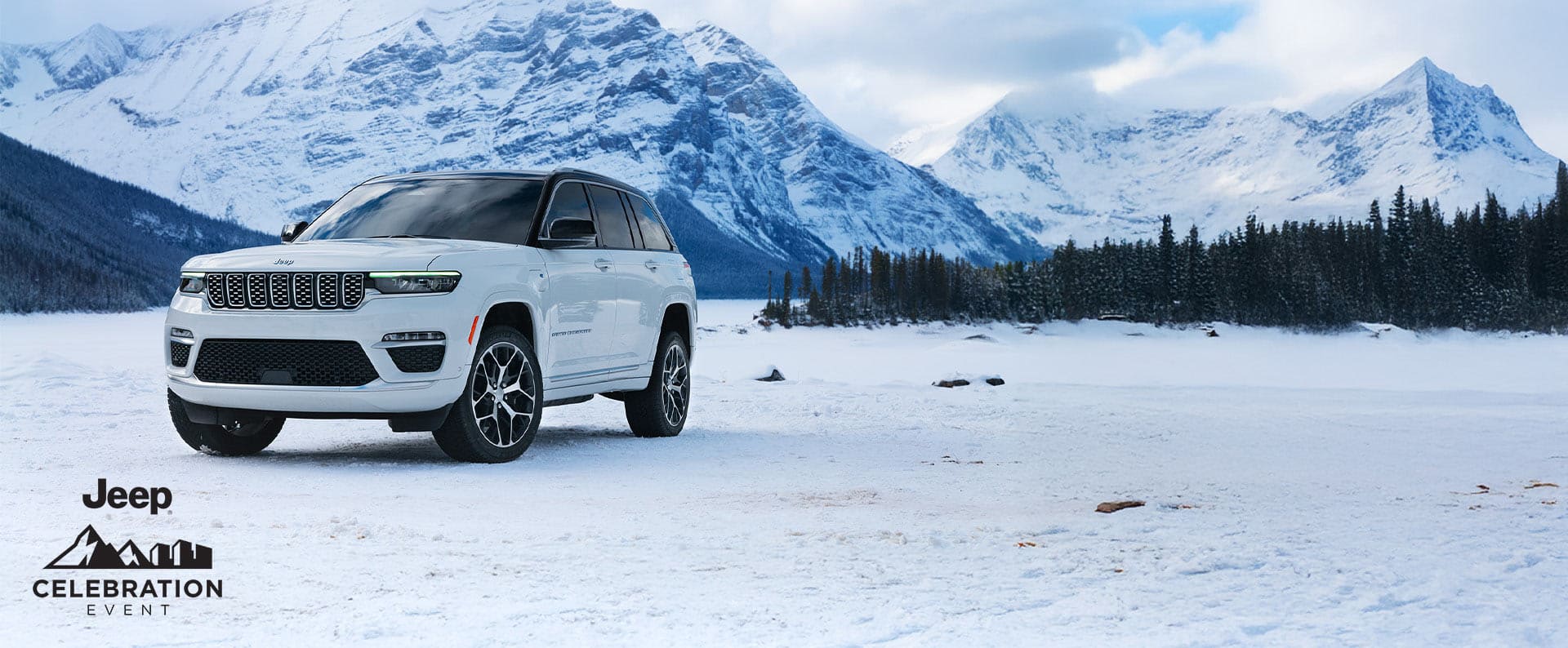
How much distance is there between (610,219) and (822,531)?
5.18m

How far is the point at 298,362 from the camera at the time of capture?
7.88 meters

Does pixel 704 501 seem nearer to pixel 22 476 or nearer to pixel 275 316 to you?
pixel 275 316

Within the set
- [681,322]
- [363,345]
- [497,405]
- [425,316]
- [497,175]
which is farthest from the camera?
[681,322]

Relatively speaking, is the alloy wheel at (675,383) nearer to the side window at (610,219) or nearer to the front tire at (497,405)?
the side window at (610,219)

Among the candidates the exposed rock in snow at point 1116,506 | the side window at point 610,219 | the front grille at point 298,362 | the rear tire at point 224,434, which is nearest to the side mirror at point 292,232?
the rear tire at point 224,434

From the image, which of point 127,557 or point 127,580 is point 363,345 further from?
point 127,580

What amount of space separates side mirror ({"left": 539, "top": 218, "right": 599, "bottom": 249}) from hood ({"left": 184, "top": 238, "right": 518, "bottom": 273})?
1.63 ft

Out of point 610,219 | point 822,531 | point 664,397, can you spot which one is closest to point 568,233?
point 610,219

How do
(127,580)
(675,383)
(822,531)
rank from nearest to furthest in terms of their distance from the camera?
1. (127,580)
2. (822,531)
3. (675,383)

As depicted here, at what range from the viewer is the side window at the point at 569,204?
378 inches

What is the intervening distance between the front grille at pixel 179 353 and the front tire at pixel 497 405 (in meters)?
1.70

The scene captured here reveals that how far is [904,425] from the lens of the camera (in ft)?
42.7

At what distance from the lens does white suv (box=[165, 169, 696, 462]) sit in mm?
7844

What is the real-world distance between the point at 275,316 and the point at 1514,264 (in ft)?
381
